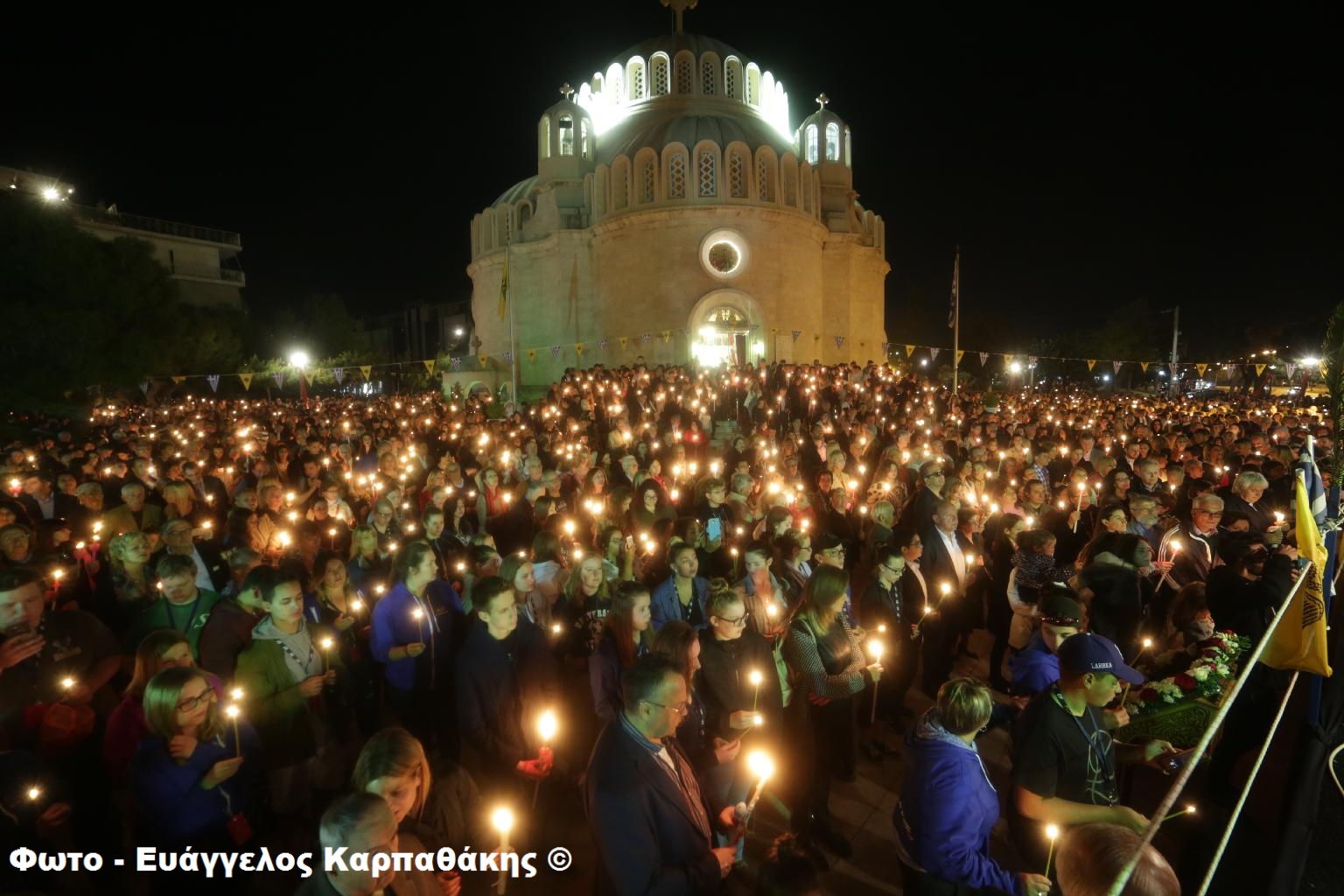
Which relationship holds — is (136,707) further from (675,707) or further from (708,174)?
(708,174)

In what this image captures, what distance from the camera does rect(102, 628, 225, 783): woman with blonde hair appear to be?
3.40 metres

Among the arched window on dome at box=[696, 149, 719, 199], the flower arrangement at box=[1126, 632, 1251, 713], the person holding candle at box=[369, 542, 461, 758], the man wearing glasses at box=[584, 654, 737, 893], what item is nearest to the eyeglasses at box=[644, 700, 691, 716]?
the man wearing glasses at box=[584, 654, 737, 893]

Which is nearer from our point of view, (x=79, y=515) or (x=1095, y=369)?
(x=79, y=515)

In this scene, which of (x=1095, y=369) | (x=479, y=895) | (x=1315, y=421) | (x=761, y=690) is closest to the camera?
(x=479, y=895)

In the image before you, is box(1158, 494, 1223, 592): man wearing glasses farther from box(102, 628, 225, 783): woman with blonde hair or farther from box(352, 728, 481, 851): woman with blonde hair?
box(102, 628, 225, 783): woman with blonde hair

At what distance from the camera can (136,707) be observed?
341cm

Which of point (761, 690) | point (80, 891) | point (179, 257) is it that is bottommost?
point (80, 891)

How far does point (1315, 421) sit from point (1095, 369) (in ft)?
168

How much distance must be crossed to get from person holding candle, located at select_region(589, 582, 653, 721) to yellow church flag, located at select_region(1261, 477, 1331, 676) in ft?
11.2

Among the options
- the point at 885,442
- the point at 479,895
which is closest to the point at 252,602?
the point at 479,895

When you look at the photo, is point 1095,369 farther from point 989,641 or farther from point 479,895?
point 479,895

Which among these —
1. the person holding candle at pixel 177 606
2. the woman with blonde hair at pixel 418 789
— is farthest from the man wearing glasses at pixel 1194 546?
the person holding candle at pixel 177 606

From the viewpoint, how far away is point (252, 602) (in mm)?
4289

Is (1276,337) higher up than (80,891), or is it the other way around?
(1276,337)
